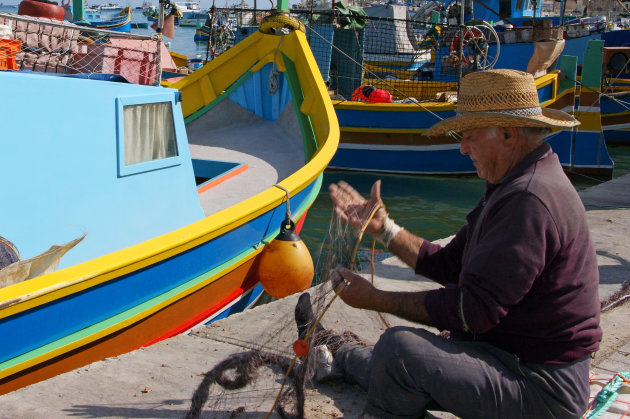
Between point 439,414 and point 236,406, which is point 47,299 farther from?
point 439,414

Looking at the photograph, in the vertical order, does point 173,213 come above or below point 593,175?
above

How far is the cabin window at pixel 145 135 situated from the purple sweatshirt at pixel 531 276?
10.1 feet

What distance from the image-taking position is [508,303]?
2.21 metres

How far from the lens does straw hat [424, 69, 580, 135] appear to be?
94.6 inches

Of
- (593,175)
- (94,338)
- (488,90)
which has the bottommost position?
(593,175)

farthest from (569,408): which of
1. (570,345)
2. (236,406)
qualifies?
(236,406)

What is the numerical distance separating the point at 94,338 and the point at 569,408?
2.77 meters

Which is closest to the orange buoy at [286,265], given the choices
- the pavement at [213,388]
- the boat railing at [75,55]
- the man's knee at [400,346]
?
the pavement at [213,388]

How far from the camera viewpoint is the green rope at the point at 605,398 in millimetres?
2844

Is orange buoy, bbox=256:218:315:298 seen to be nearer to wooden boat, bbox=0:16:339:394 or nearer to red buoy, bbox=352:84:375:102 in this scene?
wooden boat, bbox=0:16:339:394

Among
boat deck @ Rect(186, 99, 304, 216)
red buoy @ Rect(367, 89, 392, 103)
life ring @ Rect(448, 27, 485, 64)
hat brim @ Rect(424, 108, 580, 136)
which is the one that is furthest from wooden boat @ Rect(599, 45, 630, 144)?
hat brim @ Rect(424, 108, 580, 136)

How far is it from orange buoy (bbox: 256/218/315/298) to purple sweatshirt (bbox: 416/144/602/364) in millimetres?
3025

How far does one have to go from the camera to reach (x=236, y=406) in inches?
120

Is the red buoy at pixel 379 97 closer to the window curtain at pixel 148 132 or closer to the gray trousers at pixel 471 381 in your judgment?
the window curtain at pixel 148 132
